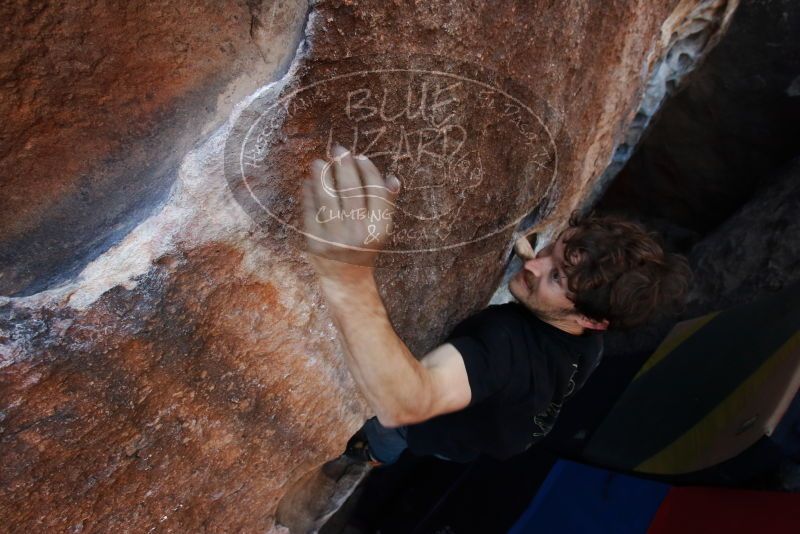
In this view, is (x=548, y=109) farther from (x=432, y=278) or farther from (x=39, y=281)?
(x=39, y=281)

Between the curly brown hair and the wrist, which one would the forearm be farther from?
the curly brown hair

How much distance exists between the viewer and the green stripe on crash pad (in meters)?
1.81

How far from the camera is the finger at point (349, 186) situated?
797 mm

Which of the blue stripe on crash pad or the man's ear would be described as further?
the blue stripe on crash pad

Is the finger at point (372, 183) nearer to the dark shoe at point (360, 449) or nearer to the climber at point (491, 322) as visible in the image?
the climber at point (491, 322)

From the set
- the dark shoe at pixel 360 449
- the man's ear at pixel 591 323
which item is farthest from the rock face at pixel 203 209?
the dark shoe at pixel 360 449

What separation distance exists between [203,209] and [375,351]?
314 millimetres

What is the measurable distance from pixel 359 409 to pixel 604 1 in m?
0.92

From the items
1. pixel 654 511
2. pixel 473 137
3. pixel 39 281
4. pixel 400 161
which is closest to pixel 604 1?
pixel 473 137

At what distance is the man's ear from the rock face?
280mm

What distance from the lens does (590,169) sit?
1.51 metres

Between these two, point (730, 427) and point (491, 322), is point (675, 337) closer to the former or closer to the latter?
point (730, 427)

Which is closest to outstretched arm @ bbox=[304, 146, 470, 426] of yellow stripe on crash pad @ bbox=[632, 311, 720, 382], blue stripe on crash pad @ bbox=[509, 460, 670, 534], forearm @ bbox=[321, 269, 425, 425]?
forearm @ bbox=[321, 269, 425, 425]

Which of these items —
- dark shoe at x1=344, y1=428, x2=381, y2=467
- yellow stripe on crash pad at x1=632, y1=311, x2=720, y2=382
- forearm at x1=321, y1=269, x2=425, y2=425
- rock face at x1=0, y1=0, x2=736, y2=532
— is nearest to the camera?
rock face at x1=0, y1=0, x2=736, y2=532
